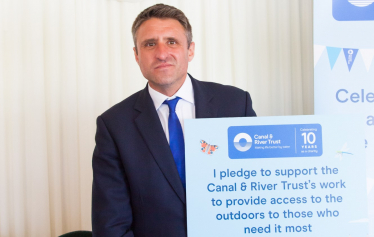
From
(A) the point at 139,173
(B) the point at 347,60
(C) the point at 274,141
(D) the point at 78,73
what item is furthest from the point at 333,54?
(D) the point at 78,73

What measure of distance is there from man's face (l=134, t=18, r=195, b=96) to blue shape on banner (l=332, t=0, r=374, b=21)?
109cm

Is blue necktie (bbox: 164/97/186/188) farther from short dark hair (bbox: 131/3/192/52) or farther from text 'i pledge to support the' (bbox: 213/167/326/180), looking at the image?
short dark hair (bbox: 131/3/192/52)

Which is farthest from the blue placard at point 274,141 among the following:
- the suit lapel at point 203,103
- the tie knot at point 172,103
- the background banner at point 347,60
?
the background banner at point 347,60

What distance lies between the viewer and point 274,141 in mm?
1794

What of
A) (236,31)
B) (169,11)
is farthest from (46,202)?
(236,31)

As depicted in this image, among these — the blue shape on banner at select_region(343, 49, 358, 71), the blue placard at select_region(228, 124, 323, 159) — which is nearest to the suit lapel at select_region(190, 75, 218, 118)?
the blue placard at select_region(228, 124, 323, 159)

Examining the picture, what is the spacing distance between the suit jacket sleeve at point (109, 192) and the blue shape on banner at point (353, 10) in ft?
5.45

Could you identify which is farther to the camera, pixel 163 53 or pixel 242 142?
pixel 163 53

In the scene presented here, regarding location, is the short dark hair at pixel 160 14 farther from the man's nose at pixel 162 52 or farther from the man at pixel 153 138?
the man's nose at pixel 162 52

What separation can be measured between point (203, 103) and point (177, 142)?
0.26 meters

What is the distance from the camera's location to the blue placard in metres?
1.79

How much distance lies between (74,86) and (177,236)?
175cm

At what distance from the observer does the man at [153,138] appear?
1.86m

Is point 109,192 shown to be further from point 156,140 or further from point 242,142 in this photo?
point 242,142
